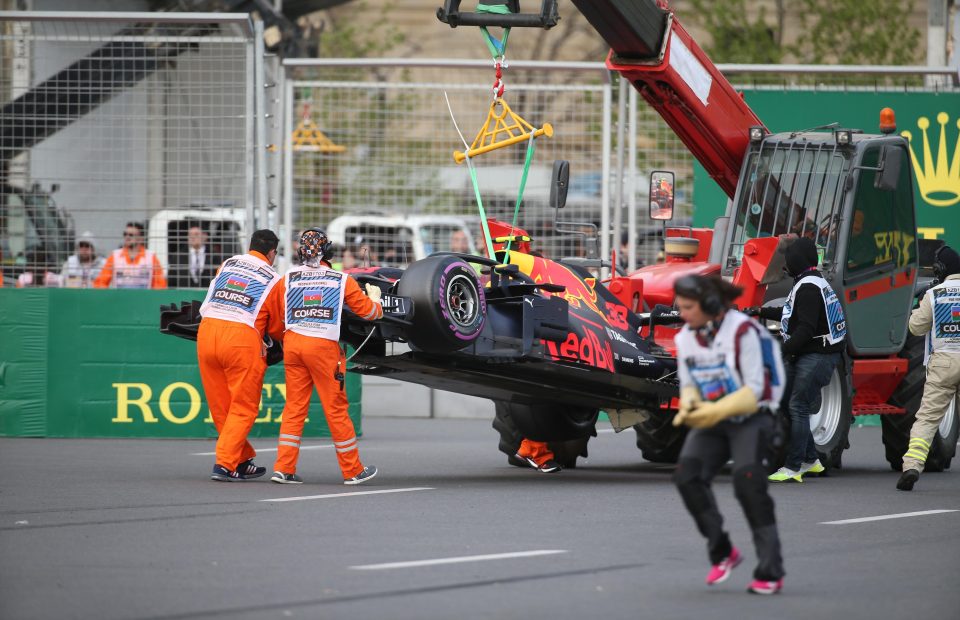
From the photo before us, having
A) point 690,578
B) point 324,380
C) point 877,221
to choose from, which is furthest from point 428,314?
point 877,221

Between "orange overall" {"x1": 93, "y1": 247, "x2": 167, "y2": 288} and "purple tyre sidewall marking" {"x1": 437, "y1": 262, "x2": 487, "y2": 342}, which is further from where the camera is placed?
"orange overall" {"x1": 93, "y1": 247, "x2": 167, "y2": 288}

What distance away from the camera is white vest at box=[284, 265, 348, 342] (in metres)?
12.2

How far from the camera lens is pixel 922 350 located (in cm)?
1516

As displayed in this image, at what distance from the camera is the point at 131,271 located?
1722 centimetres

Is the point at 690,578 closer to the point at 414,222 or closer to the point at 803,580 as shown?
the point at 803,580

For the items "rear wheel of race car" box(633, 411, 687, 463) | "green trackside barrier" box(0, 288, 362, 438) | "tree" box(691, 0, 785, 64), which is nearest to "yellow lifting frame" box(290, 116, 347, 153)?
"green trackside barrier" box(0, 288, 362, 438)

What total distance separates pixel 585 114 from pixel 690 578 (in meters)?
11.4

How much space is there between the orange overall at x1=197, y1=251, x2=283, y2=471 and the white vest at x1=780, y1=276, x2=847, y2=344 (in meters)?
3.90

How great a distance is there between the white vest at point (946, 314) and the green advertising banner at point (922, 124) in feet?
23.2

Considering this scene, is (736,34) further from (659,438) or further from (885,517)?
(885,517)

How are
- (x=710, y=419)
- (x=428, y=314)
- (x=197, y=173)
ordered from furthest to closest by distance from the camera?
1. (x=197, y=173)
2. (x=428, y=314)
3. (x=710, y=419)

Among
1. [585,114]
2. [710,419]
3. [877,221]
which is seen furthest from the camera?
[585,114]

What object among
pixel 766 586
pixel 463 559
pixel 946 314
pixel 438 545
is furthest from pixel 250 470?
pixel 766 586

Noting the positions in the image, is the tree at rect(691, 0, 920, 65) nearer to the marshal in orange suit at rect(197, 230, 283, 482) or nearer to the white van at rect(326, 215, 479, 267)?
the white van at rect(326, 215, 479, 267)
